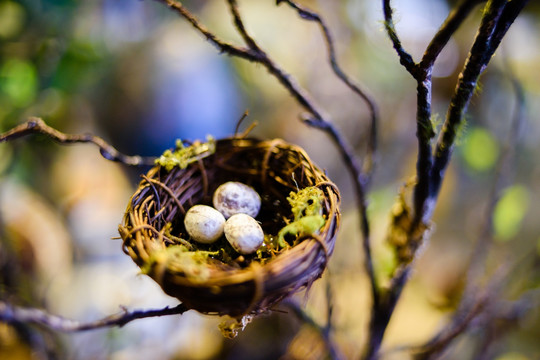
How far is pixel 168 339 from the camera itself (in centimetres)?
145

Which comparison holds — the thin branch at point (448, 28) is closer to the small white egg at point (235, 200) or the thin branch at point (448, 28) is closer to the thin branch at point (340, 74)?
the thin branch at point (340, 74)

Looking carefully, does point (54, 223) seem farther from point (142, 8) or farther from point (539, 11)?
point (539, 11)

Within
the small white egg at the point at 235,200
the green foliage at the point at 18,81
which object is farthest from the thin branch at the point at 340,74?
the green foliage at the point at 18,81

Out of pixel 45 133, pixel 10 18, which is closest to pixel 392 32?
pixel 45 133

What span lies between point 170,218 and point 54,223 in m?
1.17

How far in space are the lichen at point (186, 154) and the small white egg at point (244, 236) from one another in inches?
5.7

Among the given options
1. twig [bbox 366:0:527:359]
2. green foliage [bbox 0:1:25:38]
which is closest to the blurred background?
green foliage [bbox 0:1:25:38]

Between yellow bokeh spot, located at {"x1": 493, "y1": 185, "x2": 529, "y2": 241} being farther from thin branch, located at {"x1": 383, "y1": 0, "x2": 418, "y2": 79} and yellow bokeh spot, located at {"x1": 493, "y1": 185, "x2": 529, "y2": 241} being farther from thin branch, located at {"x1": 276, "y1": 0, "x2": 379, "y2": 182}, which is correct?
thin branch, located at {"x1": 383, "y1": 0, "x2": 418, "y2": 79}

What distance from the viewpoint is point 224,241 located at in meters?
0.70

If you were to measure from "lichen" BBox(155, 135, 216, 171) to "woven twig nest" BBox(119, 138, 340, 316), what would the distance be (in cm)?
1

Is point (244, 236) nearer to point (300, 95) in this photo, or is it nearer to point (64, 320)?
point (300, 95)

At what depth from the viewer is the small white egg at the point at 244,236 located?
61cm

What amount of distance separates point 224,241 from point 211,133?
0.94 m

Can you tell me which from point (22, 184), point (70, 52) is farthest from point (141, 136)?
point (22, 184)
